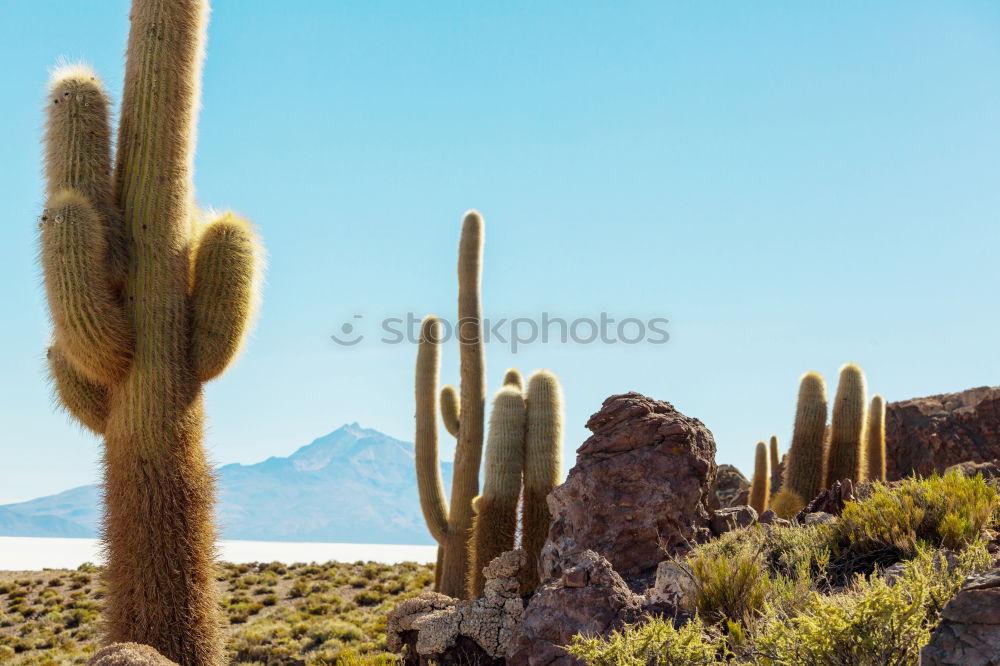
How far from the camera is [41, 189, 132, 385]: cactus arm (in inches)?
367

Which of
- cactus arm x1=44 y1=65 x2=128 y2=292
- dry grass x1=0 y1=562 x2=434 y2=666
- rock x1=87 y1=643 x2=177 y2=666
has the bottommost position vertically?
dry grass x1=0 y1=562 x2=434 y2=666

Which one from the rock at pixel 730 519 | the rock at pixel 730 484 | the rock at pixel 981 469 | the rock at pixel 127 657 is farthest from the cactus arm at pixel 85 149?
the rock at pixel 730 484

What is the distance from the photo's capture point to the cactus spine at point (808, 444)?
1705 centimetres

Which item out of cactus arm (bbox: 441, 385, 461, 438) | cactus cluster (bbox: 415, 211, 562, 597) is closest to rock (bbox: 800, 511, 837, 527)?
cactus cluster (bbox: 415, 211, 562, 597)

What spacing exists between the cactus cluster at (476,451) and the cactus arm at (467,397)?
2 centimetres

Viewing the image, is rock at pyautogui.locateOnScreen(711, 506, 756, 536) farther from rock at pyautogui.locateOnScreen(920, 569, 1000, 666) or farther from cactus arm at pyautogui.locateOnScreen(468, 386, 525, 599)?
rock at pyautogui.locateOnScreen(920, 569, 1000, 666)

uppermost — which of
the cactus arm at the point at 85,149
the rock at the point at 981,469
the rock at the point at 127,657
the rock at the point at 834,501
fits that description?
the cactus arm at the point at 85,149

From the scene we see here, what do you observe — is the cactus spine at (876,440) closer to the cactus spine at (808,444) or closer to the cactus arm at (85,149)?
the cactus spine at (808,444)

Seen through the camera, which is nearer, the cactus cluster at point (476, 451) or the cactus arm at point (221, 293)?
the cactus arm at point (221, 293)

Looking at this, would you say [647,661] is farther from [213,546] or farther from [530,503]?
[530,503]

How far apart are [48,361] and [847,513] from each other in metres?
9.27

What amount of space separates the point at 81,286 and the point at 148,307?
787 mm

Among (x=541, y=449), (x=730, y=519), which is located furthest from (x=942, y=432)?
(x=730, y=519)

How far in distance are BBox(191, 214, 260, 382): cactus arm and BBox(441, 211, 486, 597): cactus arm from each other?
6.75 metres
